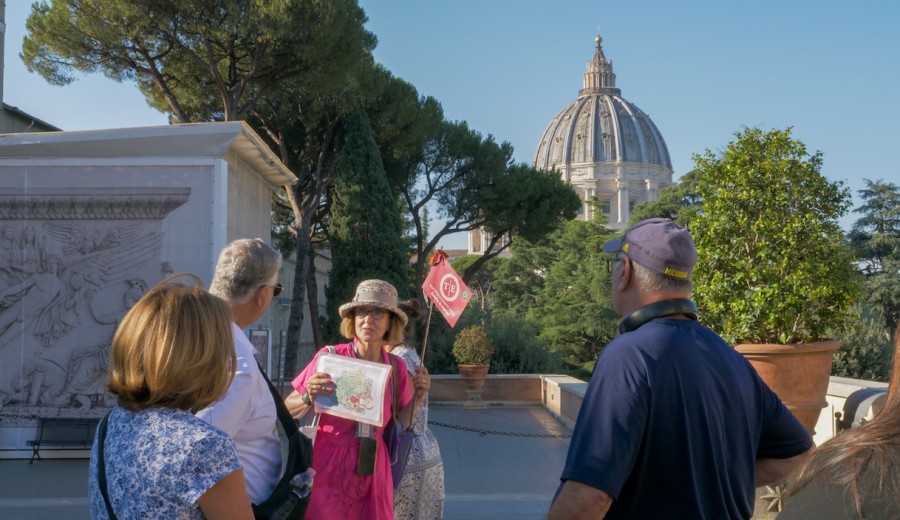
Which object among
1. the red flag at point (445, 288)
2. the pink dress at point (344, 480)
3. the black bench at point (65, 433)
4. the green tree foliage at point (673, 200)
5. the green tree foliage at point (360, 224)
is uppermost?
the green tree foliage at point (673, 200)

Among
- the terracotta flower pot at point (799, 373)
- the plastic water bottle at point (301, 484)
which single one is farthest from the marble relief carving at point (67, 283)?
the plastic water bottle at point (301, 484)

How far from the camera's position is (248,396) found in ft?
7.43

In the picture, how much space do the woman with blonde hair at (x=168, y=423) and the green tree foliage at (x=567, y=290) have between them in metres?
35.5

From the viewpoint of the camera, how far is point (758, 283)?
5406 millimetres

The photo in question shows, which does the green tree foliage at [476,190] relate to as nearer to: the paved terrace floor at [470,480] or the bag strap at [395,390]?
the paved terrace floor at [470,480]

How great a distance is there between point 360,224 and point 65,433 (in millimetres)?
12515

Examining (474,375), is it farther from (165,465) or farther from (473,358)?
(165,465)

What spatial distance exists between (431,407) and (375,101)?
33.0ft

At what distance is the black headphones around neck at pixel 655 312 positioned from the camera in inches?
80.3

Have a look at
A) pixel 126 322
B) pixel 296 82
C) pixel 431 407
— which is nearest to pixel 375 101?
pixel 296 82

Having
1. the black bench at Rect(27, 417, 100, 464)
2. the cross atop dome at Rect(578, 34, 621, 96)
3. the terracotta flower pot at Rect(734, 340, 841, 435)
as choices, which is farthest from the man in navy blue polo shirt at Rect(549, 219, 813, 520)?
the cross atop dome at Rect(578, 34, 621, 96)

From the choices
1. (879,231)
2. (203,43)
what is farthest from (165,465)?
(879,231)

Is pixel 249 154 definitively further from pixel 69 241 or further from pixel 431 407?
pixel 431 407

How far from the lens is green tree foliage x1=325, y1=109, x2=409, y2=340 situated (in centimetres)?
1988
